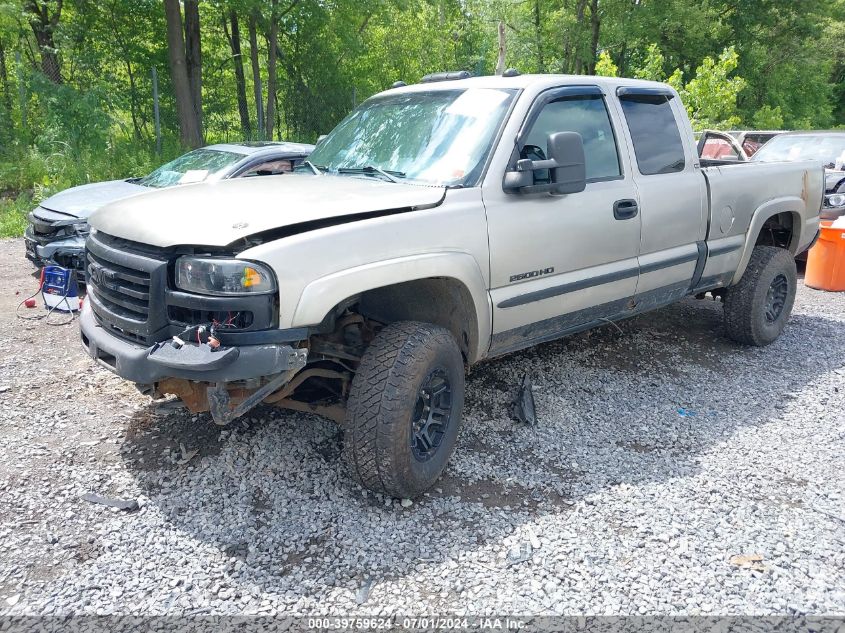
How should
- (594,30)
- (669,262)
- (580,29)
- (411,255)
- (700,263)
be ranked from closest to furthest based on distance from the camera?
(411,255) → (669,262) → (700,263) → (580,29) → (594,30)

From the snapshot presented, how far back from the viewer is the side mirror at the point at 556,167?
3.50 m

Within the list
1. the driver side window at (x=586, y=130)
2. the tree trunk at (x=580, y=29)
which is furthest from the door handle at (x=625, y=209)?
the tree trunk at (x=580, y=29)

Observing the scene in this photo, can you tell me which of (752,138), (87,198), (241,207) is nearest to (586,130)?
(241,207)

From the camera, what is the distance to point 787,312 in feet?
19.0

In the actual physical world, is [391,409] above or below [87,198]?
below

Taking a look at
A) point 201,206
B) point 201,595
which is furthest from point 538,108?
point 201,595

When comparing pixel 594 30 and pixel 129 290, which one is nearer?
pixel 129 290

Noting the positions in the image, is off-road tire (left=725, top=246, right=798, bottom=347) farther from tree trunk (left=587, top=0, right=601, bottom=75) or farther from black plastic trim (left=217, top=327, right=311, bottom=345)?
tree trunk (left=587, top=0, right=601, bottom=75)

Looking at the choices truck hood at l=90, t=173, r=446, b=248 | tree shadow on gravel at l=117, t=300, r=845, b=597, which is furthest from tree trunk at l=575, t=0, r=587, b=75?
truck hood at l=90, t=173, r=446, b=248

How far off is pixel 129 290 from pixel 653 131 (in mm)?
3574

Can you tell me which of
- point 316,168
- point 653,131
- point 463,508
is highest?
point 653,131

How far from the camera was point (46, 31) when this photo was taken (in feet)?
44.8

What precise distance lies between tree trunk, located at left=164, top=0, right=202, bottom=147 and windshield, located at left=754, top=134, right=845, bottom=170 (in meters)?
10.8

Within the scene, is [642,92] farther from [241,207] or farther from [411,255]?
[241,207]
